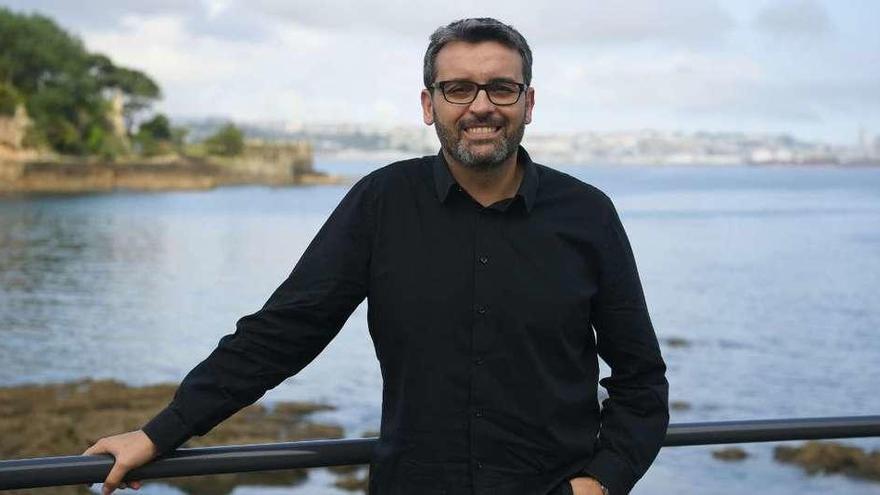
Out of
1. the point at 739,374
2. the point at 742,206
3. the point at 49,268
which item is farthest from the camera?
the point at 742,206

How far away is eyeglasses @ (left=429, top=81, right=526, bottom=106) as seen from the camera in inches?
82.0

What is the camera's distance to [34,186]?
108 m

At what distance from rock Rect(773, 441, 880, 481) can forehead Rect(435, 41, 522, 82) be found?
16811 mm

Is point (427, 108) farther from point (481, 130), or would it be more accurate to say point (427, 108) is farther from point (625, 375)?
point (625, 375)

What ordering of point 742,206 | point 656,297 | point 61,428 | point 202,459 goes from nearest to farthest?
1. point 202,459
2. point 61,428
3. point 656,297
4. point 742,206

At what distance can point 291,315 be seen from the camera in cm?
211

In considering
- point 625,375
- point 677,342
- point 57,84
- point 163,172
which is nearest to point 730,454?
point 677,342

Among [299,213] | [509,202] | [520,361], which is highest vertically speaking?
[509,202]

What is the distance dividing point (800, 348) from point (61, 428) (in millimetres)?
24404

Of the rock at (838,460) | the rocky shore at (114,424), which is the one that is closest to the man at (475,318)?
the rocky shore at (114,424)

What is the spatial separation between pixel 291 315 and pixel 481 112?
47 cm

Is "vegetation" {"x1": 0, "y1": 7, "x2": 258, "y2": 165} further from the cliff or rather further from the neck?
the neck

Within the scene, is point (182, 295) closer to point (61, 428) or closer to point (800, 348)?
point (800, 348)

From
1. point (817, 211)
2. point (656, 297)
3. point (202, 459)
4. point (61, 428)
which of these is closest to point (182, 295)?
point (656, 297)
